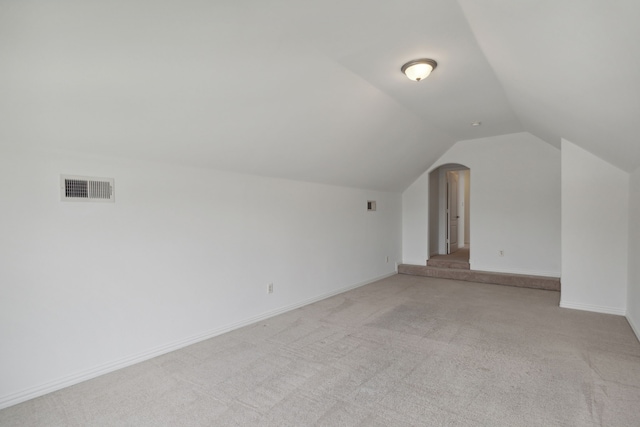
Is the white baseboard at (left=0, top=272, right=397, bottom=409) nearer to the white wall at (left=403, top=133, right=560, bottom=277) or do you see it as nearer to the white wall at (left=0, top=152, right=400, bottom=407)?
the white wall at (left=0, top=152, right=400, bottom=407)

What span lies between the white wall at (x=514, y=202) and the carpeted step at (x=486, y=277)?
0.97ft

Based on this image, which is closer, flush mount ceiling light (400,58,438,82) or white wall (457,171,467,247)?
flush mount ceiling light (400,58,438,82)

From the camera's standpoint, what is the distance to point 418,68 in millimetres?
2768

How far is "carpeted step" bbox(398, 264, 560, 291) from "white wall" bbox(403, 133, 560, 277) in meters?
0.29

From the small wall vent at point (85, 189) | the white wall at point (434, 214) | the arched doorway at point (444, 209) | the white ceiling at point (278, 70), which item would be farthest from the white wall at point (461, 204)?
the small wall vent at point (85, 189)

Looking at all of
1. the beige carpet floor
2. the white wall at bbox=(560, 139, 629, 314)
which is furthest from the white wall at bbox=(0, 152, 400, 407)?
the white wall at bbox=(560, 139, 629, 314)

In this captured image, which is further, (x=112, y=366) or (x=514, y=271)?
(x=514, y=271)

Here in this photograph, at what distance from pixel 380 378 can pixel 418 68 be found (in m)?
2.49

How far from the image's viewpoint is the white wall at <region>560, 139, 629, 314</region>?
3.97 m

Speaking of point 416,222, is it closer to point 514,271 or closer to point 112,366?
point 514,271

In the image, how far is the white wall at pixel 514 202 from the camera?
5473 mm

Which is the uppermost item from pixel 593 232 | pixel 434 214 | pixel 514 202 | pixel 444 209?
pixel 514 202

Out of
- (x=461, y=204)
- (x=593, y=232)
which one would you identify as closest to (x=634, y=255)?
(x=593, y=232)

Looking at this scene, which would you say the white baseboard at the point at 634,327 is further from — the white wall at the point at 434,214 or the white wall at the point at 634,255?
the white wall at the point at 434,214
